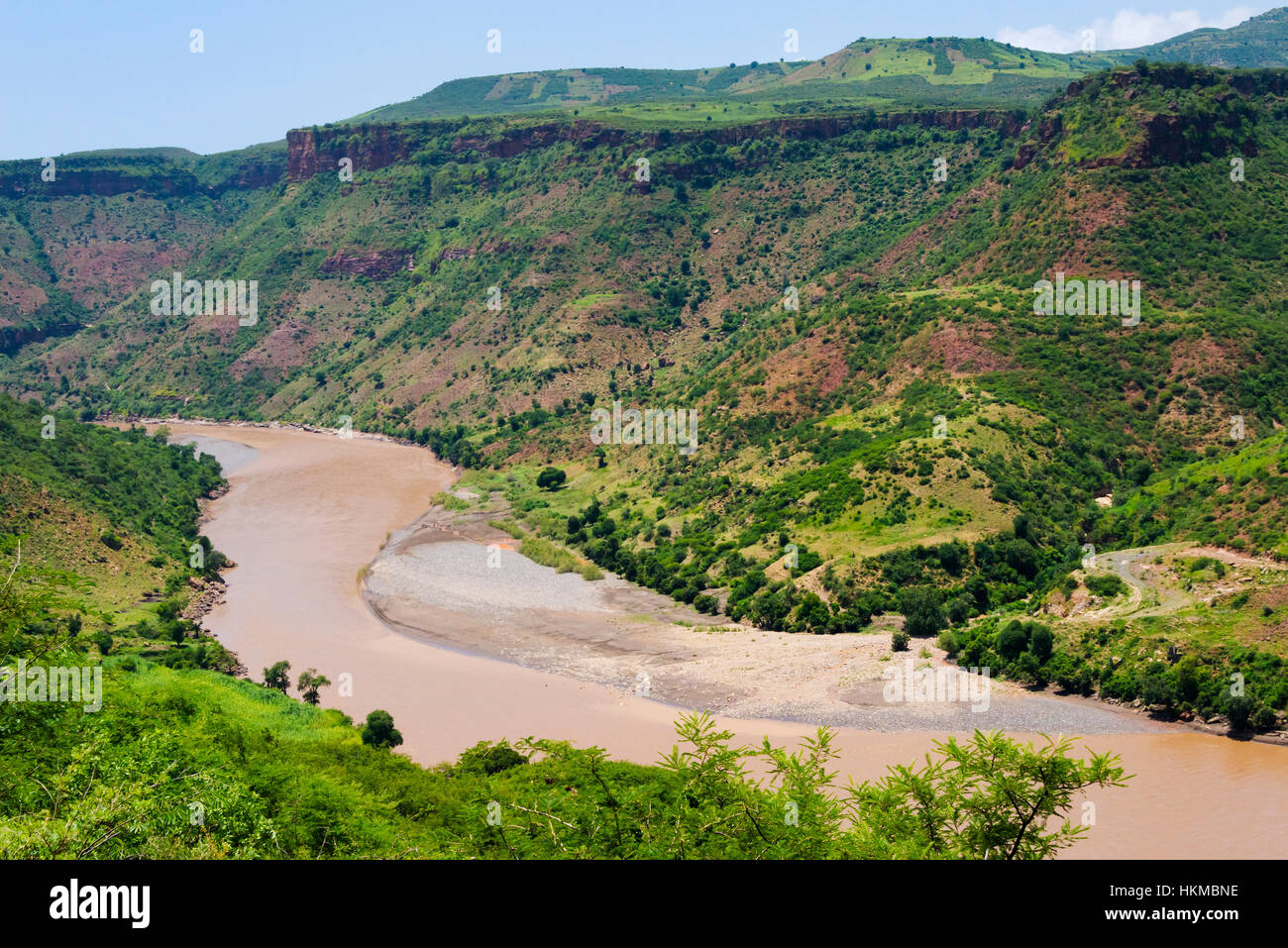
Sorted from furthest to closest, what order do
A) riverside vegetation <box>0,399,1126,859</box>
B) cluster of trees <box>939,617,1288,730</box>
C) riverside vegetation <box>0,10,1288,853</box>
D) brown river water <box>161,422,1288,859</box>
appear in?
riverside vegetation <box>0,10,1288,853</box>, cluster of trees <box>939,617,1288,730</box>, brown river water <box>161,422,1288,859</box>, riverside vegetation <box>0,399,1126,859</box>

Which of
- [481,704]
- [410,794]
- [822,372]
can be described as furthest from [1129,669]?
[822,372]

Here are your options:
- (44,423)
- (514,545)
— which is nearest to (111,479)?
(44,423)

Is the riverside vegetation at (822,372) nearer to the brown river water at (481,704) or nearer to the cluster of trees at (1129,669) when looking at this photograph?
the cluster of trees at (1129,669)

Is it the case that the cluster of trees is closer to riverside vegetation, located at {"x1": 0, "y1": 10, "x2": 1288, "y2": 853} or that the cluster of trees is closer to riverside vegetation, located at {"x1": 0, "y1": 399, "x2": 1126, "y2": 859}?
riverside vegetation, located at {"x1": 0, "y1": 10, "x2": 1288, "y2": 853}

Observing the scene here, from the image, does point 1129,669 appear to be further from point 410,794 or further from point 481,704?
point 410,794

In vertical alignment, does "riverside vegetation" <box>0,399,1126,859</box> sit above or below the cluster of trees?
above

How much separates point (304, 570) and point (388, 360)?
70.7 metres

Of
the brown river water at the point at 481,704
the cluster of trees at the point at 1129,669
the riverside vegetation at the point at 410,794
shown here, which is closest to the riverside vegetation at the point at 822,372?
the cluster of trees at the point at 1129,669

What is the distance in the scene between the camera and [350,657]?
197 feet

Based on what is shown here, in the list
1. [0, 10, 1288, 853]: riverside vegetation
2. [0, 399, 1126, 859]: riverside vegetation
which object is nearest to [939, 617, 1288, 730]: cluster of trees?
[0, 10, 1288, 853]: riverside vegetation

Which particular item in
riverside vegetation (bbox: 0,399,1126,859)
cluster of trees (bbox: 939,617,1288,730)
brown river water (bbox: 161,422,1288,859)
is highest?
riverside vegetation (bbox: 0,399,1126,859)

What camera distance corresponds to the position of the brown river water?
37562 mm

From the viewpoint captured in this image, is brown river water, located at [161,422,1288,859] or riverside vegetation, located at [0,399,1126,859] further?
brown river water, located at [161,422,1288,859]

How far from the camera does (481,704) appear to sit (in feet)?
173
